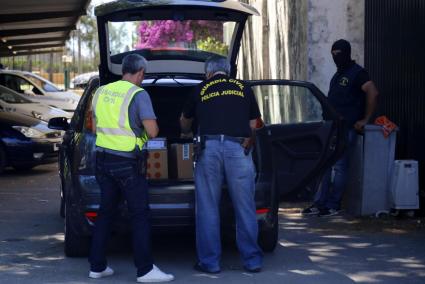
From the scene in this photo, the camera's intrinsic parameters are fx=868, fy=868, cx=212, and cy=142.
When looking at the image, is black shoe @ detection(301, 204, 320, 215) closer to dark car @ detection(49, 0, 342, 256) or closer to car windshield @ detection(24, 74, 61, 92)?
dark car @ detection(49, 0, 342, 256)

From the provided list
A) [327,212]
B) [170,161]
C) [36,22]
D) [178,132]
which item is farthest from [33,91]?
[170,161]

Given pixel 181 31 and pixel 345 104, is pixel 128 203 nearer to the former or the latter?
pixel 345 104

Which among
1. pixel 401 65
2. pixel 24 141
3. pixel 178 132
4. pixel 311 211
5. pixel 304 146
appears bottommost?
pixel 311 211

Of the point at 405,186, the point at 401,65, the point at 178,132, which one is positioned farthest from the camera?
the point at 401,65

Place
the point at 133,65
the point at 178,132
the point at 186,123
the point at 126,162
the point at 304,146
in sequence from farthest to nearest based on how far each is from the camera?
the point at 304,146, the point at 178,132, the point at 186,123, the point at 133,65, the point at 126,162

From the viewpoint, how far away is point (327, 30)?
12148 mm

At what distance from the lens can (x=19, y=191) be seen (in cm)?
1248

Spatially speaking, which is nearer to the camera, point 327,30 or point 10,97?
point 327,30

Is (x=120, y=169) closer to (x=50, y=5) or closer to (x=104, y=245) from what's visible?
(x=104, y=245)

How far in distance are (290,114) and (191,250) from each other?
238cm

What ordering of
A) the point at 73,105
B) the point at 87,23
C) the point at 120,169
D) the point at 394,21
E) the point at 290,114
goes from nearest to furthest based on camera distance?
the point at 120,169 < the point at 290,114 < the point at 394,21 < the point at 73,105 < the point at 87,23

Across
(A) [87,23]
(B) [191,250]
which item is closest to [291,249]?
(B) [191,250]

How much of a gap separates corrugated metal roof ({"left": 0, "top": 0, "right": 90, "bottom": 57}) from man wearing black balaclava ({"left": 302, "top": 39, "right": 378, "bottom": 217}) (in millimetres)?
10336

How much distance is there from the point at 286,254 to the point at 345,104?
258cm
